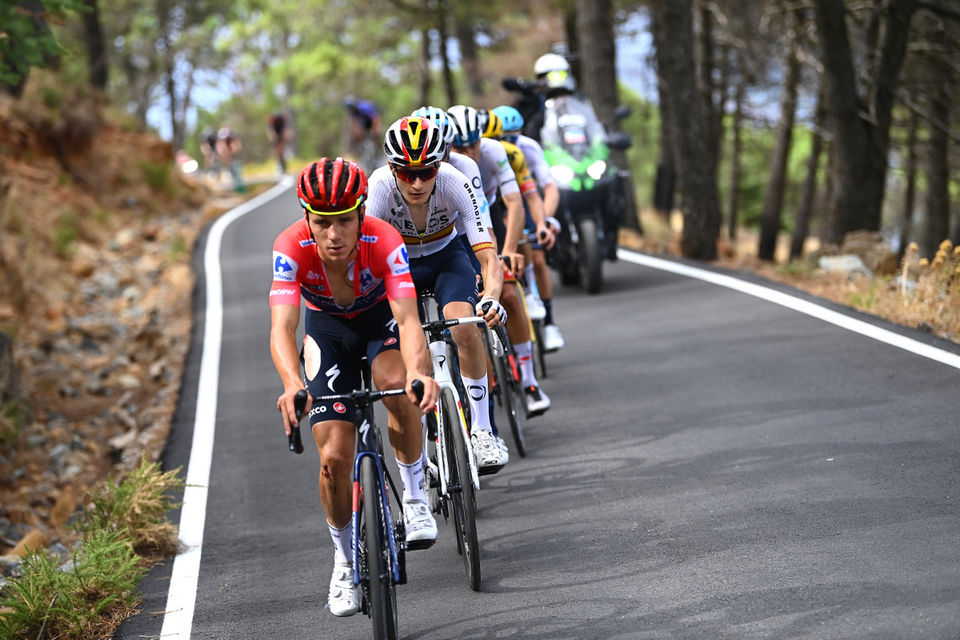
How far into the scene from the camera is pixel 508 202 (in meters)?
8.82

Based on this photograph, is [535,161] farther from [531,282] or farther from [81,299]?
[81,299]

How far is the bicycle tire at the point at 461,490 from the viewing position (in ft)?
19.6

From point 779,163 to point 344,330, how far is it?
A: 23277mm

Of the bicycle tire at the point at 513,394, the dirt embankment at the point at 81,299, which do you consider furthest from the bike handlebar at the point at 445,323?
the dirt embankment at the point at 81,299

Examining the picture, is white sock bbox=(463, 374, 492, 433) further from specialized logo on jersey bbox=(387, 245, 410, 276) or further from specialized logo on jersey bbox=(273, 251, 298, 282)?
specialized logo on jersey bbox=(273, 251, 298, 282)

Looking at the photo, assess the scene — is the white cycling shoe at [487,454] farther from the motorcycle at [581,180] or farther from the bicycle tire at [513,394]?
the motorcycle at [581,180]

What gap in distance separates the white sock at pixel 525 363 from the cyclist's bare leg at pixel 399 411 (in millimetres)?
2791

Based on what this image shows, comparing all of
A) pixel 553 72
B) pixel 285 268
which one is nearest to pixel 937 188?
pixel 553 72

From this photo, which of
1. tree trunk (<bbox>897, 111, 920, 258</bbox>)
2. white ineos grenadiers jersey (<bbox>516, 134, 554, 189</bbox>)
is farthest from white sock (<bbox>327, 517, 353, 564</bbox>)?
tree trunk (<bbox>897, 111, 920, 258</bbox>)

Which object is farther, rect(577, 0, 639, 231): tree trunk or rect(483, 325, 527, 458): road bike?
rect(577, 0, 639, 231): tree trunk

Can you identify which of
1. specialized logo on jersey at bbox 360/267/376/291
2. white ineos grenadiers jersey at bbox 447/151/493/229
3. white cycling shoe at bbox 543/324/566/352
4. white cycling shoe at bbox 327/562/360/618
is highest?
white ineos grenadiers jersey at bbox 447/151/493/229

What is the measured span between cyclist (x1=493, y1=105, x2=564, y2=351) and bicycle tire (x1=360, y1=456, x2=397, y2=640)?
4926 millimetres

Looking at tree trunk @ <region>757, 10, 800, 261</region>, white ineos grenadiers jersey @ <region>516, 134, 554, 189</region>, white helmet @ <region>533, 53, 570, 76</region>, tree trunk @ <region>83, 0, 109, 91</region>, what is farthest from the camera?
tree trunk @ <region>83, 0, 109, 91</region>

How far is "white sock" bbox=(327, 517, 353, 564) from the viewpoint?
221 inches
